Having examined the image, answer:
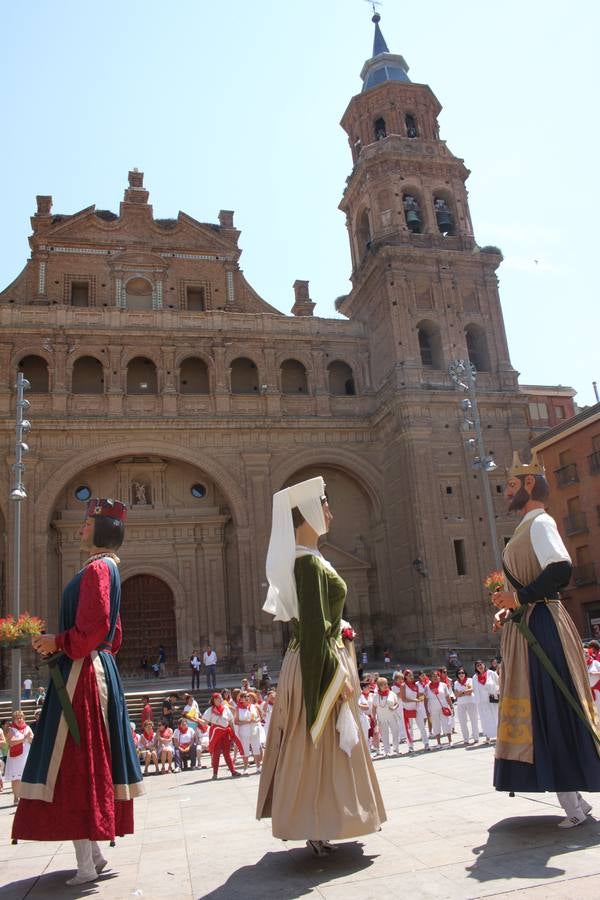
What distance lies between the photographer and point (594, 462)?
27891 mm

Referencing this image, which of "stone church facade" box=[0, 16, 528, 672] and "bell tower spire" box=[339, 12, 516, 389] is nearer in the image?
"stone church facade" box=[0, 16, 528, 672]

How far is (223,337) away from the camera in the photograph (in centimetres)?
2822

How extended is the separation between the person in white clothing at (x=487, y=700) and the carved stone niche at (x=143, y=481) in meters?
16.0

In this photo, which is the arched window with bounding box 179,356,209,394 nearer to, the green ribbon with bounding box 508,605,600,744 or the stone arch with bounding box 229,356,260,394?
the stone arch with bounding box 229,356,260,394

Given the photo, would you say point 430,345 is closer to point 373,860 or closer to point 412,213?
point 412,213

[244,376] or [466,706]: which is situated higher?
[244,376]

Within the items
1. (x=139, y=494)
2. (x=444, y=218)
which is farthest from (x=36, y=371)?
(x=444, y=218)

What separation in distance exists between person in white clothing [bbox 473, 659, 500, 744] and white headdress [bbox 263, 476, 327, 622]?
9078mm

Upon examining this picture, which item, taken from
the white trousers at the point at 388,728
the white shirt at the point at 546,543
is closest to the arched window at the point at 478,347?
the white trousers at the point at 388,728

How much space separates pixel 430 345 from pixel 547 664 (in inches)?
1000

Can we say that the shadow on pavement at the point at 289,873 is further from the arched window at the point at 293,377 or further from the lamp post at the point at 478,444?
the arched window at the point at 293,377

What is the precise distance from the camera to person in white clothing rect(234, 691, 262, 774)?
12.3 metres

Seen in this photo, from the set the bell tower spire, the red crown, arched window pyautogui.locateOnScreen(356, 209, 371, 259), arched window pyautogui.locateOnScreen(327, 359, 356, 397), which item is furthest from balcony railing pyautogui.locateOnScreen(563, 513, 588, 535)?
the red crown

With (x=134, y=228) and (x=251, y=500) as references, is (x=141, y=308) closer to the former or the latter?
(x=134, y=228)
